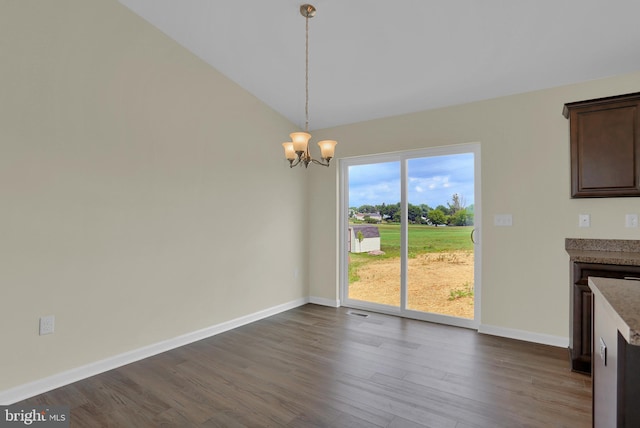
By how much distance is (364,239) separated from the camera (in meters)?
4.57

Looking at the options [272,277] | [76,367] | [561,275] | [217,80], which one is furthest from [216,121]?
[561,275]

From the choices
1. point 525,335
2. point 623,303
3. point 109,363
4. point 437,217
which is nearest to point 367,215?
point 437,217

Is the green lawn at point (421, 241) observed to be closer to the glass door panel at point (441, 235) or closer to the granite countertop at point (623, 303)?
the glass door panel at point (441, 235)

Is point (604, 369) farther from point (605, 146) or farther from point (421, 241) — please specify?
point (421, 241)

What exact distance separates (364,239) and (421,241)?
31.9 inches

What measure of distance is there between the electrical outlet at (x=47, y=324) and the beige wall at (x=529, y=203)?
397 cm

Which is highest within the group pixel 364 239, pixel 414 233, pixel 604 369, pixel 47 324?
pixel 414 233

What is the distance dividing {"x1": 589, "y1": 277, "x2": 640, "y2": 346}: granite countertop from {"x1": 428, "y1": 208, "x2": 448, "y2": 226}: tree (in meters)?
2.41

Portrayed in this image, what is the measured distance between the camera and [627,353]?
3.43ft

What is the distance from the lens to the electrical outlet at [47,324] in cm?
242

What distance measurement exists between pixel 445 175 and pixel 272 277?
2534mm

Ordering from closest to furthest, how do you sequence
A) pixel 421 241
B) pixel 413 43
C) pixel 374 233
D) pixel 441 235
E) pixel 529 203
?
pixel 413 43, pixel 529 203, pixel 441 235, pixel 421 241, pixel 374 233

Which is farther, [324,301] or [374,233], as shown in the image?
[324,301]

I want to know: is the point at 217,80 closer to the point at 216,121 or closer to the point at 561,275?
the point at 216,121
